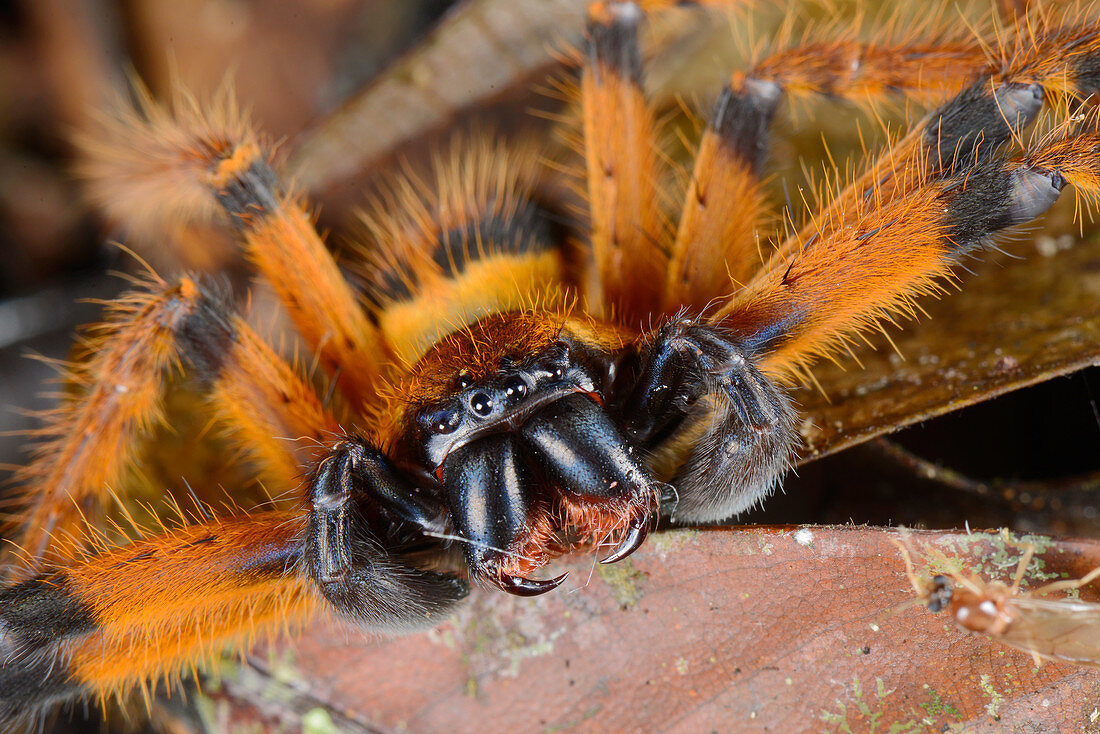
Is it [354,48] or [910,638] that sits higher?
[354,48]

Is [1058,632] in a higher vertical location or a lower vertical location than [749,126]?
lower

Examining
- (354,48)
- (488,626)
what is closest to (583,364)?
(488,626)

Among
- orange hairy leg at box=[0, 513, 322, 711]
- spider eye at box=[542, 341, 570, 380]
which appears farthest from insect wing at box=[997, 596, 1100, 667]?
orange hairy leg at box=[0, 513, 322, 711]

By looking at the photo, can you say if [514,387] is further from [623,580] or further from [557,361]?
[623,580]

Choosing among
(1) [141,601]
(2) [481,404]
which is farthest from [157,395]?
(2) [481,404]

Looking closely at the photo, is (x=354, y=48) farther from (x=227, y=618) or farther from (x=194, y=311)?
(x=227, y=618)

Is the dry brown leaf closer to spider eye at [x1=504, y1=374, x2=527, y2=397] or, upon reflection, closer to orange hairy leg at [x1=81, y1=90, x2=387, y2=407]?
spider eye at [x1=504, y1=374, x2=527, y2=397]
